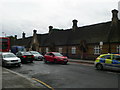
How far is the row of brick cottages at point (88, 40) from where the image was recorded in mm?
28822

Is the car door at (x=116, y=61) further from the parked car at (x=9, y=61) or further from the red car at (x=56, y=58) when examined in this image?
the parked car at (x=9, y=61)

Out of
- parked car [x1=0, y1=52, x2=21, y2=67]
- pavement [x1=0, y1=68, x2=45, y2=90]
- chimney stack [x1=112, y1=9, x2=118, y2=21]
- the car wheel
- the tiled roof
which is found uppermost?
chimney stack [x1=112, y1=9, x2=118, y2=21]

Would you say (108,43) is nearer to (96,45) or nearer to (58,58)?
(96,45)

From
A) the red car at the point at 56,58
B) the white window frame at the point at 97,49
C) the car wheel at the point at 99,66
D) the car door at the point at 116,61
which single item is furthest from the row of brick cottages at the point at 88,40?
the car door at the point at 116,61

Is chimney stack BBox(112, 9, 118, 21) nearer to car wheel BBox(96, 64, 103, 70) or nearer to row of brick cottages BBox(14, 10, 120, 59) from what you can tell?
row of brick cottages BBox(14, 10, 120, 59)

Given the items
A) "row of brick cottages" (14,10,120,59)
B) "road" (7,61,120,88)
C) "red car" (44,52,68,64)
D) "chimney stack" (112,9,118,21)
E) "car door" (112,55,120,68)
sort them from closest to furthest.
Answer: "road" (7,61,120,88)
"car door" (112,55,120,68)
"red car" (44,52,68,64)
"row of brick cottages" (14,10,120,59)
"chimney stack" (112,9,118,21)

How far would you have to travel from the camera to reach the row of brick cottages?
1135 inches

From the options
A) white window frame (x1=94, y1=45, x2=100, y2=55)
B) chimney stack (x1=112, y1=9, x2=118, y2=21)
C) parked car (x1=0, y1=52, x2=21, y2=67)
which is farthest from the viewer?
chimney stack (x1=112, y1=9, x2=118, y2=21)

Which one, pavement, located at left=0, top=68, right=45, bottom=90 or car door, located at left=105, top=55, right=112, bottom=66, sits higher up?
car door, located at left=105, top=55, right=112, bottom=66

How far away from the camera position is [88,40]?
32344mm

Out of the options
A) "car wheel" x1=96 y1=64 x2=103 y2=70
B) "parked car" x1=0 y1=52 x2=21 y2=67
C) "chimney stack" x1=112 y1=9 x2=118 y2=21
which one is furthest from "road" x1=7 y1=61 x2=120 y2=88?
"chimney stack" x1=112 y1=9 x2=118 y2=21

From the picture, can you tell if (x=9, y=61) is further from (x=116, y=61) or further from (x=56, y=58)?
(x=116, y=61)

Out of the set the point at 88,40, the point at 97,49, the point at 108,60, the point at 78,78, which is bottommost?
the point at 78,78

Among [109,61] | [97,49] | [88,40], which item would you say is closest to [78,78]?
[109,61]
